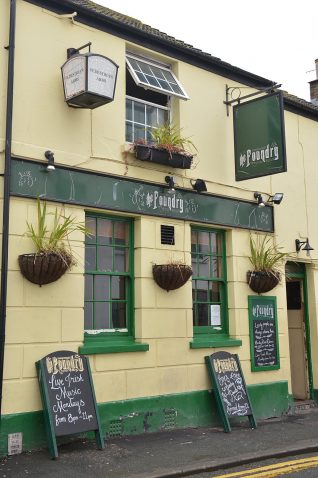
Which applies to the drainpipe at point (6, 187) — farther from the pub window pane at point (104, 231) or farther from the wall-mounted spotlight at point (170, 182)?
the wall-mounted spotlight at point (170, 182)

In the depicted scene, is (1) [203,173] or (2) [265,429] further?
(1) [203,173]

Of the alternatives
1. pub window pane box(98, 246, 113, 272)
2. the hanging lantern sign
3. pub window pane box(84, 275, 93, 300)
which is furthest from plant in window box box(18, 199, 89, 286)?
the hanging lantern sign

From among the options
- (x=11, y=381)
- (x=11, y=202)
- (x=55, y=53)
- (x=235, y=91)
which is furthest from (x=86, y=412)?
(x=235, y=91)

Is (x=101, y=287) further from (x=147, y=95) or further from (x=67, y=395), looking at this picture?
(x=147, y=95)

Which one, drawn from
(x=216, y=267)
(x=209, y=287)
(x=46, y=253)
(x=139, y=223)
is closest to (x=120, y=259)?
(x=139, y=223)

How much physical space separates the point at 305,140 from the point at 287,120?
699 millimetres

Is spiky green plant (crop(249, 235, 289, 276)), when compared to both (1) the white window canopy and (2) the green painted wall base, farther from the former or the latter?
(1) the white window canopy

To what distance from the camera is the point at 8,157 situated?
7254 mm

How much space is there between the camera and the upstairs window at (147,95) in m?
9.05

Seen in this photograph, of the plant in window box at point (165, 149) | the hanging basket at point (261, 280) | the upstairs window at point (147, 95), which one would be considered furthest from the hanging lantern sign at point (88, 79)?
the hanging basket at point (261, 280)

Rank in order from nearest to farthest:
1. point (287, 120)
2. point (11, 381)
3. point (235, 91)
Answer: point (11, 381)
point (235, 91)
point (287, 120)

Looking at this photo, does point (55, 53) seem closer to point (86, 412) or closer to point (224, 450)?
point (86, 412)

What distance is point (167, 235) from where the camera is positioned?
910cm

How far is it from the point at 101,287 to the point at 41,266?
4.83 feet
